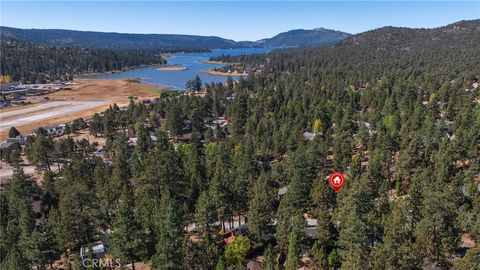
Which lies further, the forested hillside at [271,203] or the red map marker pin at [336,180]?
the red map marker pin at [336,180]

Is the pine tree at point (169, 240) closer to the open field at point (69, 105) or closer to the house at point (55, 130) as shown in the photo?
the house at point (55, 130)

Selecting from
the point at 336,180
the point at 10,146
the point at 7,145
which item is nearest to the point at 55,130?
the point at 7,145

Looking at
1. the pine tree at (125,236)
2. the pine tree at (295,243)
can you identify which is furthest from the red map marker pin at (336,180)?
the pine tree at (125,236)

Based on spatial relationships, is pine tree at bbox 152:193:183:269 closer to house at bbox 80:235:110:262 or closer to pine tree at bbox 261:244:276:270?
house at bbox 80:235:110:262

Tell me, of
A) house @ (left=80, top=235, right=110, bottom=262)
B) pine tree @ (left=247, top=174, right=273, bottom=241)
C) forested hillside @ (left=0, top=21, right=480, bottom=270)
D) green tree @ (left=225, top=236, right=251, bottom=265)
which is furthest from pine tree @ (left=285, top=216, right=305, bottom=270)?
house @ (left=80, top=235, right=110, bottom=262)

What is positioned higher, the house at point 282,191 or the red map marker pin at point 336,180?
the red map marker pin at point 336,180

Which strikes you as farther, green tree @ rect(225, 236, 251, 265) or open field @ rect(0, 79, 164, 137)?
open field @ rect(0, 79, 164, 137)

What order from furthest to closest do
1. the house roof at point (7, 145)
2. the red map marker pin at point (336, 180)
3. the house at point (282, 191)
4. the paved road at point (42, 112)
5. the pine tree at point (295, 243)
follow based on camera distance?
1. the paved road at point (42, 112)
2. the house roof at point (7, 145)
3. the house at point (282, 191)
4. the red map marker pin at point (336, 180)
5. the pine tree at point (295, 243)
